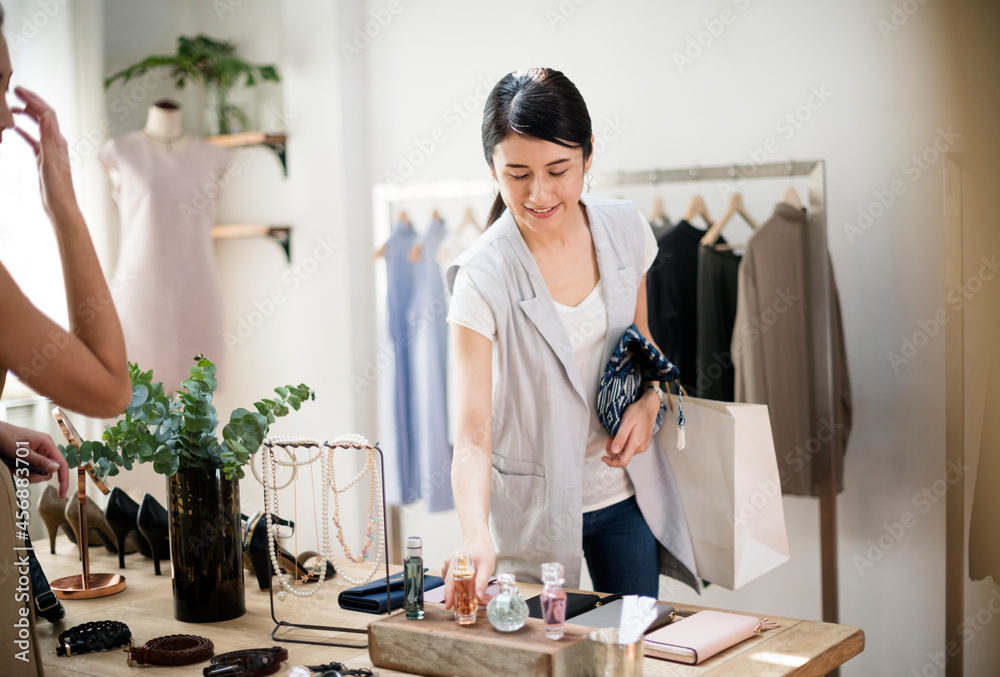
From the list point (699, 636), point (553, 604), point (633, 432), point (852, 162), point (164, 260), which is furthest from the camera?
point (164, 260)

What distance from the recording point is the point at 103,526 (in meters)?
2.16

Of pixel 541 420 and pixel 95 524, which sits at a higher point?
pixel 541 420

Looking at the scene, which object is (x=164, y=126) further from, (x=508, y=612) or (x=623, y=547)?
(x=508, y=612)

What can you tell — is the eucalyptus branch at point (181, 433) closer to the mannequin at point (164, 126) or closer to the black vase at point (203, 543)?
the black vase at point (203, 543)

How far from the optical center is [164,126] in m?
3.59

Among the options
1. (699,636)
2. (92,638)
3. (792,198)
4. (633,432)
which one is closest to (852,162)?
(792,198)

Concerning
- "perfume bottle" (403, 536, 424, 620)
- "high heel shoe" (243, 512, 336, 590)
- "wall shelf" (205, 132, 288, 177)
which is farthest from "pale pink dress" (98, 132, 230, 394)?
"perfume bottle" (403, 536, 424, 620)

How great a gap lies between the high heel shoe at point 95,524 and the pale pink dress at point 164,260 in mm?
1376

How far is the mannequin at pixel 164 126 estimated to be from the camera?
3.58 metres

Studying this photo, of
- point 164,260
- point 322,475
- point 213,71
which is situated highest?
point 213,71

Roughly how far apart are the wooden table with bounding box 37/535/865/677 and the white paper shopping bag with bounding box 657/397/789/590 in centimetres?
34

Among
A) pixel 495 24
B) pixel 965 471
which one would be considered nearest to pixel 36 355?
pixel 965 471

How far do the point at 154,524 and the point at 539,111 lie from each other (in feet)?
4.00

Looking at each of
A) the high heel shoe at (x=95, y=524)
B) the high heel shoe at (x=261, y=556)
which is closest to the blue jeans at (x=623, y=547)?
the high heel shoe at (x=261, y=556)
